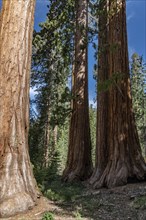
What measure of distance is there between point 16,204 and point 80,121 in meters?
6.69

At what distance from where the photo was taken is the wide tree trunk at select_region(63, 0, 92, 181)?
10164 millimetres

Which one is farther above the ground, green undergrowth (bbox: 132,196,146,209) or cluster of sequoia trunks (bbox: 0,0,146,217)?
cluster of sequoia trunks (bbox: 0,0,146,217)

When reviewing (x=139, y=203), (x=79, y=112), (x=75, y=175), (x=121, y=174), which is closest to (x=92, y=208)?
(x=139, y=203)

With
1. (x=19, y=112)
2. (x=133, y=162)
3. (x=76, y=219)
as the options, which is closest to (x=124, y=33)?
(x=133, y=162)

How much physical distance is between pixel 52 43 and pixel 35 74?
17.5ft

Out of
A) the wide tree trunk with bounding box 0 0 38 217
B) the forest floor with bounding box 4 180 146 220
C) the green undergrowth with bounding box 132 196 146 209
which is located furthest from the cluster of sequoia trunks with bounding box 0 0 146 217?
the green undergrowth with bounding box 132 196 146 209

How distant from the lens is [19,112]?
461cm

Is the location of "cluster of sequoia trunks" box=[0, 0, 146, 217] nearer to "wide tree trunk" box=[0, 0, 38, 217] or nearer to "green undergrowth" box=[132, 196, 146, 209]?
"wide tree trunk" box=[0, 0, 38, 217]

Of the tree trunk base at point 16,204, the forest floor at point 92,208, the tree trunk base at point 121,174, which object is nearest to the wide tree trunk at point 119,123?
the tree trunk base at point 121,174

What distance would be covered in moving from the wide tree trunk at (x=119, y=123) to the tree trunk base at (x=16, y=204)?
330 centimetres

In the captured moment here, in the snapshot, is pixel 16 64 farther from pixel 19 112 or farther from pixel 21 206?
pixel 21 206

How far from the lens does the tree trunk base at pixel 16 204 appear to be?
156 inches

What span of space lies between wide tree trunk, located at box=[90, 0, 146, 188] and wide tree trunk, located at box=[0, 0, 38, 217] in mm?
2914

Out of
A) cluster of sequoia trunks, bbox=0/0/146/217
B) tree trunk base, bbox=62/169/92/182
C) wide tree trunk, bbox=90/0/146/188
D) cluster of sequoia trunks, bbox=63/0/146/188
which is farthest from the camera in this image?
tree trunk base, bbox=62/169/92/182
